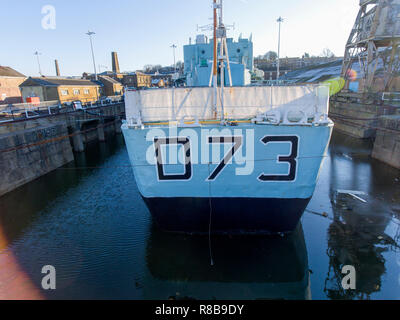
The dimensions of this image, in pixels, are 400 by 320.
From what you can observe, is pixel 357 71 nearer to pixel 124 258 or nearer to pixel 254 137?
pixel 254 137

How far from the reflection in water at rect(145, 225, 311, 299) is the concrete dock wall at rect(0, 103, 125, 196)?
10.2m

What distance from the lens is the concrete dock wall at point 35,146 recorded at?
13.0 metres

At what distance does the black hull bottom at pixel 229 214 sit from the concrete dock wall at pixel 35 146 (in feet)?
34.4

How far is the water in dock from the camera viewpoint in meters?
6.55

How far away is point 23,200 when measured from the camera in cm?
1243

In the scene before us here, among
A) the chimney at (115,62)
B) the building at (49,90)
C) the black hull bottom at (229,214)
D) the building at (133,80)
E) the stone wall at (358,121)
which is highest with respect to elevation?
the chimney at (115,62)

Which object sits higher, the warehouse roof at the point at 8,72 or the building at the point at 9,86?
the warehouse roof at the point at 8,72

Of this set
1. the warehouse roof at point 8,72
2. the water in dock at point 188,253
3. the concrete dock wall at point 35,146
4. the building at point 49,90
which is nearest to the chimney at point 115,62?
the warehouse roof at point 8,72

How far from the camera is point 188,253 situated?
305 inches

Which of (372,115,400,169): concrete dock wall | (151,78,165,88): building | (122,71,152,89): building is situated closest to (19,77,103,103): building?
(151,78,165,88): building

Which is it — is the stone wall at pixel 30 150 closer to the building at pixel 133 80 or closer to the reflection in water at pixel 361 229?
the reflection in water at pixel 361 229

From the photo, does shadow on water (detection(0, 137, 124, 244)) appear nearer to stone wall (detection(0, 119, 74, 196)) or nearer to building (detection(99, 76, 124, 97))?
stone wall (detection(0, 119, 74, 196))

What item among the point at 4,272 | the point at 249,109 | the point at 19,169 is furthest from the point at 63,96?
the point at 249,109

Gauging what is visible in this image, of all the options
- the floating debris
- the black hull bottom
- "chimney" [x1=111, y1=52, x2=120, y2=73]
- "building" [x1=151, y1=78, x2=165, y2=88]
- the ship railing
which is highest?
"chimney" [x1=111, y1=52, x2=120, y2=73]
